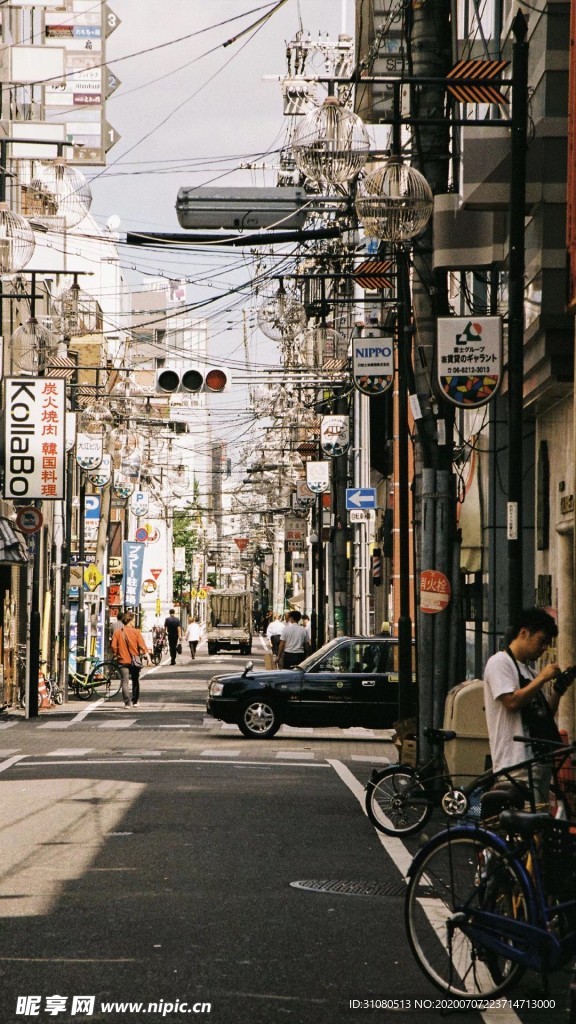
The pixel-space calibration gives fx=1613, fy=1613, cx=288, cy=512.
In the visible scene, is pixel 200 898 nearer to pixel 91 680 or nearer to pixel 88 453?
pixel 91 680

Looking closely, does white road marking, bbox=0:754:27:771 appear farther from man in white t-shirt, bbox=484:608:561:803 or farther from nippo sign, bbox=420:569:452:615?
man in white t-shirt, bbox=484:608:561:803

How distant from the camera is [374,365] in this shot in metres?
29.5

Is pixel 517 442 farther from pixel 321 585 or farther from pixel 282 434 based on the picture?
pixel 282 434

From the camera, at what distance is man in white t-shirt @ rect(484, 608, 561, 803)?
9344 millimetres

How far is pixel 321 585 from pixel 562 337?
3898 cm

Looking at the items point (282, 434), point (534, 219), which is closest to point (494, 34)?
point (534, 219)

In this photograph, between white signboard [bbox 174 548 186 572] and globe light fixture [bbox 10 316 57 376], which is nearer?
globe light fixture [bbox 10 316 57 376]

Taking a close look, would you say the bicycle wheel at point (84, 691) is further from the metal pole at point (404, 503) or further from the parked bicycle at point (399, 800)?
the parked bicycle at point (399, 800)

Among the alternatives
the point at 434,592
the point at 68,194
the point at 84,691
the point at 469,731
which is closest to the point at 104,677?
the point at 84,691

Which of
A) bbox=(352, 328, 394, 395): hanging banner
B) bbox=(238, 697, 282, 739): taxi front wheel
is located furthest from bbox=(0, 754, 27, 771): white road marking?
bbox=(352, 328, 394, 395): hanging banner

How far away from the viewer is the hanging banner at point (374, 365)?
29453 mm

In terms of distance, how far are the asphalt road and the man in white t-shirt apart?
1.28 metres

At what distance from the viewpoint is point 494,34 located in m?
22.1

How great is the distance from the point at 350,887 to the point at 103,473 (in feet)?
123
